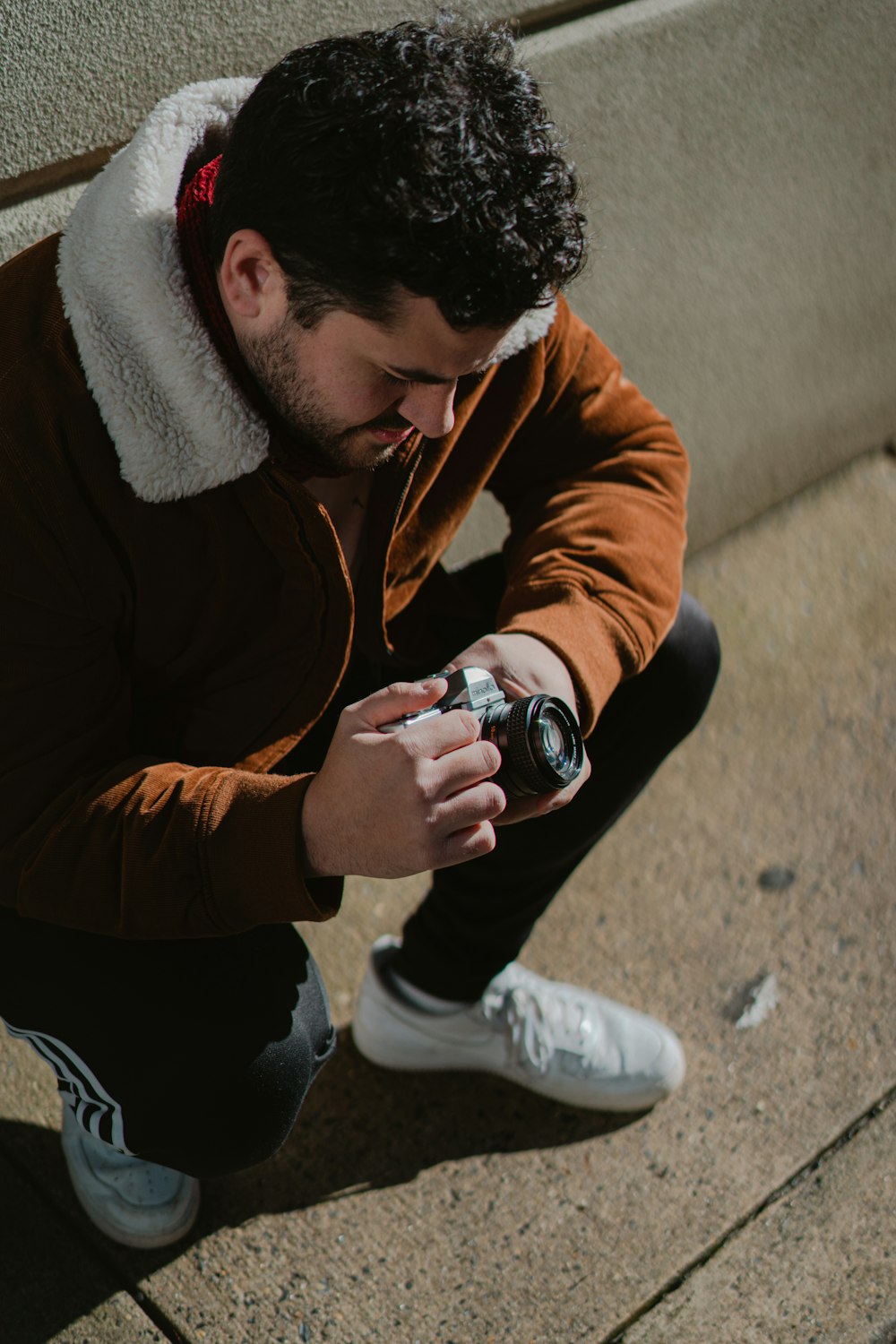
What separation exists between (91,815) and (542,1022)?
3.31ft

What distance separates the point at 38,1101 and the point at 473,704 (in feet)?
3.79

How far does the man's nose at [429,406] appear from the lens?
1.71 meters

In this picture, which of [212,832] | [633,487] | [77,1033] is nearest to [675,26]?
[633,487]

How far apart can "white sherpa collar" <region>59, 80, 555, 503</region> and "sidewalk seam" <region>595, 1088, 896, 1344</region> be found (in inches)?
55.6

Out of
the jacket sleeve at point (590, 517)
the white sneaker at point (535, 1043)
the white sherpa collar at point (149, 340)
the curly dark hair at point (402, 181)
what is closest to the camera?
the curly dark hair at point (402, 181)

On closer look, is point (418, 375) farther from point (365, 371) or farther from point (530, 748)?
point (530, 748)

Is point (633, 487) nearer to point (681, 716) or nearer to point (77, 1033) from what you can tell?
point (681, 716)

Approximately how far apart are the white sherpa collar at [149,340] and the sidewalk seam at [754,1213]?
1.41m

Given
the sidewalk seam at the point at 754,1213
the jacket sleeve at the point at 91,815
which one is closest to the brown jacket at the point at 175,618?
the jacket sleeve at the point at 91,815

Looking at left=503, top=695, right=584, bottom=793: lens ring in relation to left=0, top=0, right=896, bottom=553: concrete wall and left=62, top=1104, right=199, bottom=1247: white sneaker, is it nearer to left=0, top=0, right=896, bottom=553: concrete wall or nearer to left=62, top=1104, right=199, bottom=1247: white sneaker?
left=62, top=1104, right=199, bottom=1247: white sneaker

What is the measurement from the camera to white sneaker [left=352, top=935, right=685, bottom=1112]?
231 centimetres

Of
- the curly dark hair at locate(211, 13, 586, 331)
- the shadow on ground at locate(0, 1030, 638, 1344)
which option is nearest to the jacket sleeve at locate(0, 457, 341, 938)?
the curly dark hair at locate(211, 13, 586, 331)

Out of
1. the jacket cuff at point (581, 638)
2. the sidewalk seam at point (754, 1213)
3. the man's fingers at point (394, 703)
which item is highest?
the man's fingers at point (394, 703)

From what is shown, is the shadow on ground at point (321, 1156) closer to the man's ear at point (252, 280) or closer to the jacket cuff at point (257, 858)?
the jacket cuff at point (257, 858)
